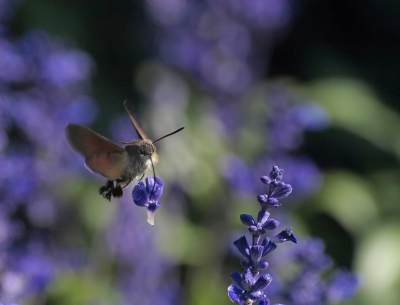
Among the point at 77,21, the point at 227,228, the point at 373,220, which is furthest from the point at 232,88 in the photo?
the point at 77,21

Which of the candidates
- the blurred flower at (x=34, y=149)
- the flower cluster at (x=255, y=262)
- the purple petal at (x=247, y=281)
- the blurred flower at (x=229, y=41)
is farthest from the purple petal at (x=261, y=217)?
the blurred flower at (x=229, y=41)

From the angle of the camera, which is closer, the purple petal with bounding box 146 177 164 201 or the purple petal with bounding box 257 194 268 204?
the purple petal with bounding box 257 194 268 204

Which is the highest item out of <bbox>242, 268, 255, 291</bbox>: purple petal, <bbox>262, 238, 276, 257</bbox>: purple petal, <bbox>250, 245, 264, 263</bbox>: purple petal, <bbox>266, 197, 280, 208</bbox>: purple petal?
<bbox>266, 197, 280, 208</bbox>: purple petal

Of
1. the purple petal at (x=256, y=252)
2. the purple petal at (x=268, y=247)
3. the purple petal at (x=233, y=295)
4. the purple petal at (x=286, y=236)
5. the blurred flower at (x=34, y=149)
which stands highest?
the blurred flower at (x=34, y=149)

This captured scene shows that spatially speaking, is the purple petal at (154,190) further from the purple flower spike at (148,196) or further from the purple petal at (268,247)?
the purple petal at (268,247)

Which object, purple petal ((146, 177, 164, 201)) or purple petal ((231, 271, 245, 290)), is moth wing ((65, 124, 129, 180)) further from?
purple petal ((231, 271, 245, 290))

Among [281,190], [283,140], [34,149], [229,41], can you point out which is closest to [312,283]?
[281,190]

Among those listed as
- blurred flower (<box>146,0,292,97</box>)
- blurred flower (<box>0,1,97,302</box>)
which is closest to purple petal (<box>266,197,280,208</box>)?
blurred flower (<box>0,1,97,302</box>)

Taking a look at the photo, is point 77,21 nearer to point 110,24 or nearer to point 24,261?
point 110,24
